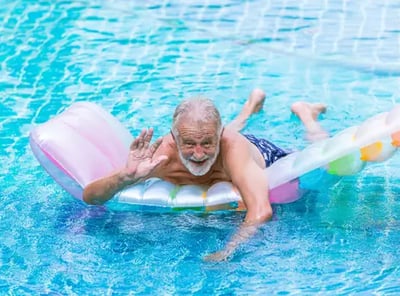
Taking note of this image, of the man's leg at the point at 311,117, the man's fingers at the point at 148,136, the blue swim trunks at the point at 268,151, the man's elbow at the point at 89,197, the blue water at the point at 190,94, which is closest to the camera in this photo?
→ the blue water at the point at 190,94

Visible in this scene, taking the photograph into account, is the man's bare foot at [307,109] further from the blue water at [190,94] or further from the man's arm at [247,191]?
the man's arm at [247,191]

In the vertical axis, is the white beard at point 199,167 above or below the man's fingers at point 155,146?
below

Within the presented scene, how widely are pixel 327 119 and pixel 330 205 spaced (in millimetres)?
1234

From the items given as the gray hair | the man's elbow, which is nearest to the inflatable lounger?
the man's elbow

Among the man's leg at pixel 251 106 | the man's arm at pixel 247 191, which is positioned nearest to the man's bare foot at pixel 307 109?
the man's leg at pixel 251 106

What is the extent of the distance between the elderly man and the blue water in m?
0.15

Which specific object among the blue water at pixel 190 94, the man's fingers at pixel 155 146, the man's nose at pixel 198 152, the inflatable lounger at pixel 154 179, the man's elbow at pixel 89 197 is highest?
the man's fingers at pixel 155 146

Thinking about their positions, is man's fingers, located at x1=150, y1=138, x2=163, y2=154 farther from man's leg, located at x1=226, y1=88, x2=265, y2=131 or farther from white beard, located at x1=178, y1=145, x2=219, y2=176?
man's leg, located at x1=226, y1=88, x2=265, y2=131

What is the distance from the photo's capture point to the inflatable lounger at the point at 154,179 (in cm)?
487

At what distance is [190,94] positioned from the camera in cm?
696

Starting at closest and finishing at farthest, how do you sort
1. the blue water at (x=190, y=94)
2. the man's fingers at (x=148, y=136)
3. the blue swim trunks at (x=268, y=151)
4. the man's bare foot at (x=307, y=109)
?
the blue water at (x=190, y=94), the man's fingers at (x=148, y=136), the blue swim trunks at (x=268, y=151), the man's bare foot at (x=307, y=109)

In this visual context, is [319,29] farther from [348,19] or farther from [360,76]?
[360,76]

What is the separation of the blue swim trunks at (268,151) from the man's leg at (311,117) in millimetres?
547

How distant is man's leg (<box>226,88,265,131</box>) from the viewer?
251 inches
